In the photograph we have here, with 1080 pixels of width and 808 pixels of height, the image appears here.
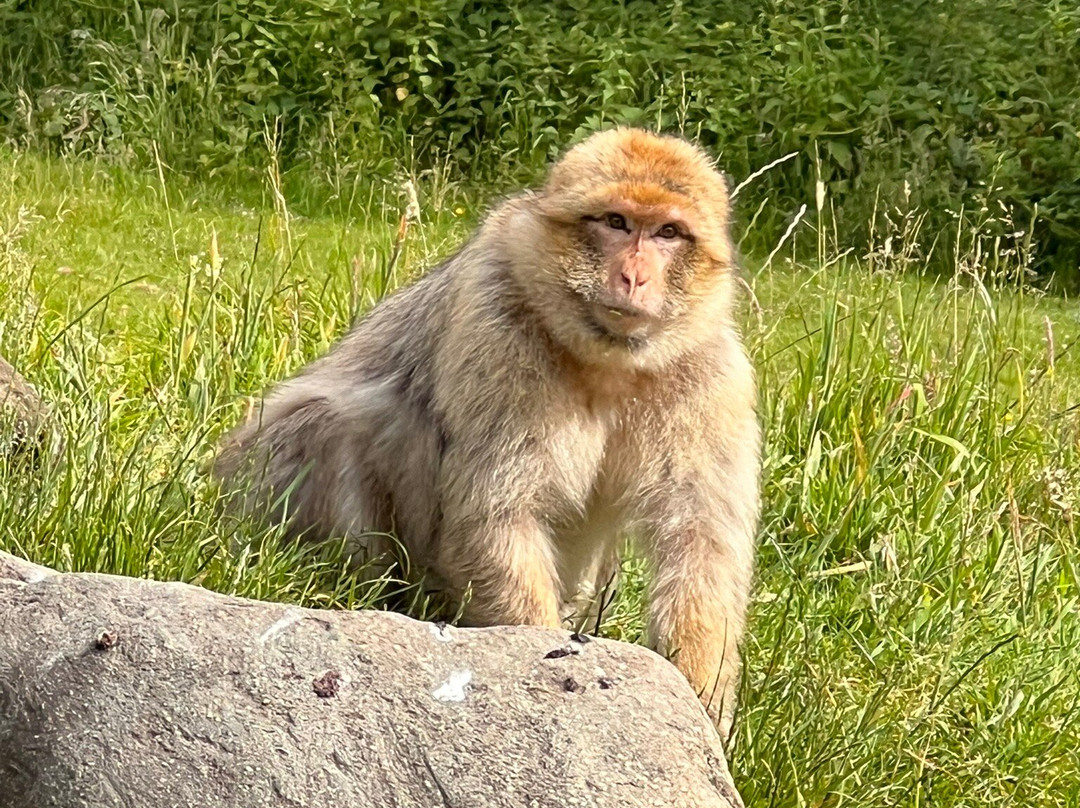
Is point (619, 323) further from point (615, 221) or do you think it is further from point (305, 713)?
point (305, 713)

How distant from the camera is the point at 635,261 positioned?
148 inches

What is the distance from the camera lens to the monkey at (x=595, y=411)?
382cm

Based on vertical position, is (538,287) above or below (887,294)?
above

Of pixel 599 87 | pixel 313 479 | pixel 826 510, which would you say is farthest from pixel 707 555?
pixel 599 87

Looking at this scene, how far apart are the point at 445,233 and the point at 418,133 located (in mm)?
2830

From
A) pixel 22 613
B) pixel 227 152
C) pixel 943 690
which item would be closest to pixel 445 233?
pixel 227 152

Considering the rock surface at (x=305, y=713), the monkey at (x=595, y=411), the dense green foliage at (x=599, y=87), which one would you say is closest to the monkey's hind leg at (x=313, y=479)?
the monkey at (x=595, y=411)

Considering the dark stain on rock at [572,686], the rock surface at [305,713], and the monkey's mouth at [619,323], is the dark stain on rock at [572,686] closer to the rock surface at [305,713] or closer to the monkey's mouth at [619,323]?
the rock surface at [305,713]

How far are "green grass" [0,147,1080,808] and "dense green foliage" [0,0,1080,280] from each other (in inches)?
142

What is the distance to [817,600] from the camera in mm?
4656

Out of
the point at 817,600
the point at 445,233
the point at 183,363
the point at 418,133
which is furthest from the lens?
the point at 418,133

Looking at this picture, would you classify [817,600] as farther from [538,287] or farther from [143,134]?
[143,134]

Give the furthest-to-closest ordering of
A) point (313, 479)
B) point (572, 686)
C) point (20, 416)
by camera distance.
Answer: point (313, 479), point (20, 416), point (572, 686)

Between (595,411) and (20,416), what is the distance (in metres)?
1.38
